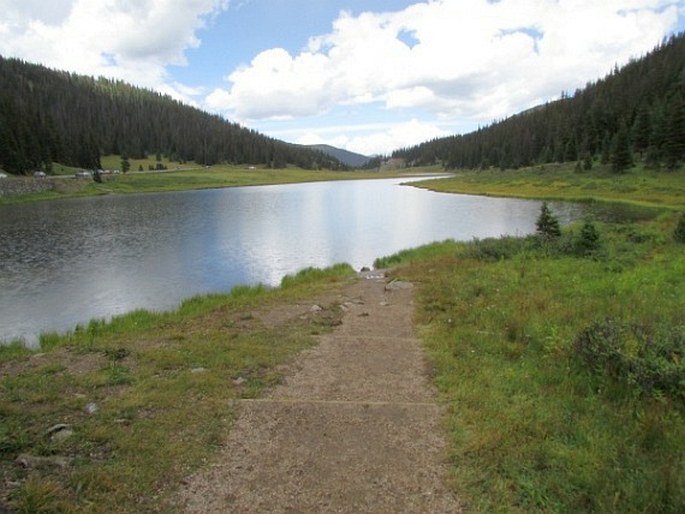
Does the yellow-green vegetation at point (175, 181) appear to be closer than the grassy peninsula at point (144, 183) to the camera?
No

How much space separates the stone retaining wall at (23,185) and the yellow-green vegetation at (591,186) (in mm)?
72459

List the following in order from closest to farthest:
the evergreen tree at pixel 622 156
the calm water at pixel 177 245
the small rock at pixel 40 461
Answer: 1. the small rock at pixel 40 461
2. the calm water at pixel 177 245
3. the evergreen tree at pixel 622 156

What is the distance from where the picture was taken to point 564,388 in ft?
Answer: 26.0

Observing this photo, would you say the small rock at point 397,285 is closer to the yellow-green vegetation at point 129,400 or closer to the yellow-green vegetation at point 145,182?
the yellow-green vegetation at point 129,400

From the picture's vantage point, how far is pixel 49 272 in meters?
25.7

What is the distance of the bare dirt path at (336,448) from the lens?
5367mm

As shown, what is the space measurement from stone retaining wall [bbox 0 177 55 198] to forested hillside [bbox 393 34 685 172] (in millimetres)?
92183

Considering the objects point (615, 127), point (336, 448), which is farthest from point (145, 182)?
point (336, 448)

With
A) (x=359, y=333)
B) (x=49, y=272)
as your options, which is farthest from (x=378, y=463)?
(x=49, y=272)

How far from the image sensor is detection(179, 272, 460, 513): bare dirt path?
537 centimetres

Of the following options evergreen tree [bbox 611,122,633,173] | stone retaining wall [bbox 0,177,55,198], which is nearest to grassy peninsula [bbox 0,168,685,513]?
evergreen tree [bbox 611,122,633,173]

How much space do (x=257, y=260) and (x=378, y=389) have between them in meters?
21.2

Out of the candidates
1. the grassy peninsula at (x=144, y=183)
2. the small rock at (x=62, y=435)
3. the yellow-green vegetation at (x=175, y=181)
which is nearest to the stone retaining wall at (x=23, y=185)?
the grassy peninsula at (x=144, y=183)

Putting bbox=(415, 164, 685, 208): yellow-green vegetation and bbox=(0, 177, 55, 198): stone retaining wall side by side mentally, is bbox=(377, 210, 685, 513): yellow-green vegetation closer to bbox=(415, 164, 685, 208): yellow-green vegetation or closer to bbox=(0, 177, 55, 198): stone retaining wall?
bbox=(415, 164, 685, 208): yellow-green vegetation
